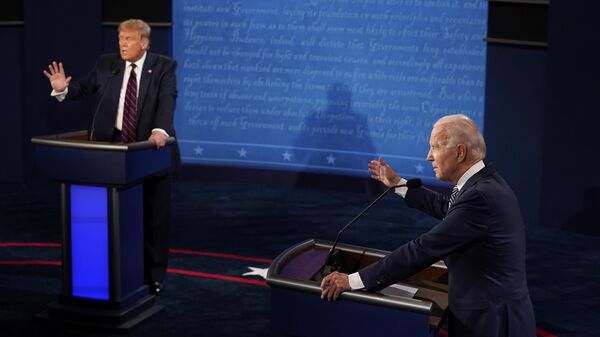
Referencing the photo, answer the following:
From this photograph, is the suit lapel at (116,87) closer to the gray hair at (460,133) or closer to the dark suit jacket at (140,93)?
the dark suit jacket at (140,93)

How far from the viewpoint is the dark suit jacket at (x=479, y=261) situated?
121 inches

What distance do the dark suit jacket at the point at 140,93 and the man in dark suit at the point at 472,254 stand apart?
2.67 m

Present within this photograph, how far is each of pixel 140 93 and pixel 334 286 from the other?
276cm

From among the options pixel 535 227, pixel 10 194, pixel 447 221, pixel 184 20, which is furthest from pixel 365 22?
pixel 447 221

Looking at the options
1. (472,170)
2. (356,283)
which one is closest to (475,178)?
(472,170)

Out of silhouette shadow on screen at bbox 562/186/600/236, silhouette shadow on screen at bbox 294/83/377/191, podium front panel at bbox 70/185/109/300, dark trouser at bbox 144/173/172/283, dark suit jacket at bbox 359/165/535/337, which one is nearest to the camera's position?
dark suit jacket at bbox 359/165/535/337

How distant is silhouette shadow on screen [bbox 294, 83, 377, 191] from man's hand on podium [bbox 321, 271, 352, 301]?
5955 mm

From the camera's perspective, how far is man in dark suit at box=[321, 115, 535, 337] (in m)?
3.09

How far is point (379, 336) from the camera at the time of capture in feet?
10.3

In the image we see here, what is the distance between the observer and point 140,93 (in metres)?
5.58

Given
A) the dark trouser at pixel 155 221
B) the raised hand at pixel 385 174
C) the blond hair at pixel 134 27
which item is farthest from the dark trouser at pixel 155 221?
the raised hand at pixel 385 174

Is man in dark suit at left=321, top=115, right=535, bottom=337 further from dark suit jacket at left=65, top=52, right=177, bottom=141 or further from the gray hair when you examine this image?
dark suit jacket at left=65, top=52, right=177, bottom=141

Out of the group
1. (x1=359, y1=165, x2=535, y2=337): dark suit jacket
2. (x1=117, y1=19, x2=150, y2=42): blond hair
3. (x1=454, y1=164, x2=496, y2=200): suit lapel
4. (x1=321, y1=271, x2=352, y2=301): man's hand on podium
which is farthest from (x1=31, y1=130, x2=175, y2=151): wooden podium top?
(x1=454, y1=164, x2=496, y2=200): suit lapel

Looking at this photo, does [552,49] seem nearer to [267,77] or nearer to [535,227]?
[535,227]
